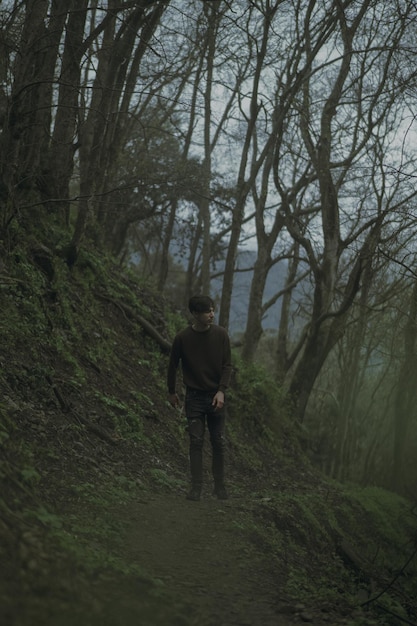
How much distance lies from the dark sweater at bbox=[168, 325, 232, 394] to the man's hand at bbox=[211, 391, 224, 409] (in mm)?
89

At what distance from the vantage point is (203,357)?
9.05m

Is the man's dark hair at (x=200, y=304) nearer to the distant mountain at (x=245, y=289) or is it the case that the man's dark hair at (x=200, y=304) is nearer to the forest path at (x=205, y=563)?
the forest path at (x=205, y=563)

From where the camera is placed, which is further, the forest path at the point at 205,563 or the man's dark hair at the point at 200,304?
the man's dark hair at the point at 200,304

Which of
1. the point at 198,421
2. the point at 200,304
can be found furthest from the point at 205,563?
the point at 200,304

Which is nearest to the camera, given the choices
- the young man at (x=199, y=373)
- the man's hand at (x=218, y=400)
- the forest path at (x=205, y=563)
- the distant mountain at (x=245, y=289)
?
the forest path at (x=205, y=563)

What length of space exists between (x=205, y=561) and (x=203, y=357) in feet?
9.57

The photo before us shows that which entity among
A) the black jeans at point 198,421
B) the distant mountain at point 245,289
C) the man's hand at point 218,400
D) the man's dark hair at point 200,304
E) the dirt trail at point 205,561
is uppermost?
the distant mountain at point 245,289

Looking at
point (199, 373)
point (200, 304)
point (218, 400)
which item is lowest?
point (218, 400)

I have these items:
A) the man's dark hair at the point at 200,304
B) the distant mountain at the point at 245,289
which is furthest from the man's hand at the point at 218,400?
the distant mountain at the point at 245,289

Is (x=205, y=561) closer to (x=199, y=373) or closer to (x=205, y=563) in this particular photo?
(x=205, y=563)

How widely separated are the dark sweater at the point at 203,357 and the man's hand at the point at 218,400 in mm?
89

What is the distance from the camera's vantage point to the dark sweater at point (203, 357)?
905 cm

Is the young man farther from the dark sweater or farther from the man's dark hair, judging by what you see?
the man's dark hair

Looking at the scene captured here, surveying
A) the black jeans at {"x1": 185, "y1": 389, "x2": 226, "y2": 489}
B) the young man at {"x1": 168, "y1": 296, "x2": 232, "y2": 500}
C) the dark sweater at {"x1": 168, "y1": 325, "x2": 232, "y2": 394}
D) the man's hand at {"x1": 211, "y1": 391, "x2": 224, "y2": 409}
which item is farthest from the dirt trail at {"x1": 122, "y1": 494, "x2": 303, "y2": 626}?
the dark sweater at {"x1": 168, "y1": 325, "x2": 232, "y2": 394}
